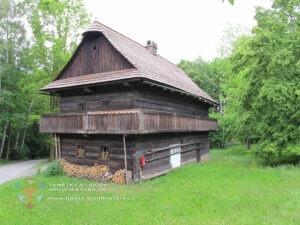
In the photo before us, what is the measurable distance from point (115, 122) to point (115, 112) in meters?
0.50

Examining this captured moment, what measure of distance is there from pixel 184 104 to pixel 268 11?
865cm

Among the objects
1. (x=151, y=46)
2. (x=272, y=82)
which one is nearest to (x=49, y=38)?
(x=151, y=46)

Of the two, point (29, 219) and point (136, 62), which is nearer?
point (29, 219)

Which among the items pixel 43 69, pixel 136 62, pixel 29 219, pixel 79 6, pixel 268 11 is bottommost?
pixel 29 219

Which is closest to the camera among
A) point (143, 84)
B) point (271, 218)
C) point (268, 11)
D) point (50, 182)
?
point (271, 218)

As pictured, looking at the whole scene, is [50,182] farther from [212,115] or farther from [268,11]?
[212,115]

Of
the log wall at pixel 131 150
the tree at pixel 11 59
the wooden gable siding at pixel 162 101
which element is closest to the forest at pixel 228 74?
the tree at pixel 11 59

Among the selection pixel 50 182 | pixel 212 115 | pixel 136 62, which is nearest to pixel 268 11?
pixel 136 62

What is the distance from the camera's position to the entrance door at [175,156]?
18612 mm

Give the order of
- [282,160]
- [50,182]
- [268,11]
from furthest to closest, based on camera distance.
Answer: [282,160] < [268,11] < [50,182]

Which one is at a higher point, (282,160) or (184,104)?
(184,104)

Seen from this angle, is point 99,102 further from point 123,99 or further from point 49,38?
point 49,38

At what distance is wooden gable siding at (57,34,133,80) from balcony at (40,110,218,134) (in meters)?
2.97

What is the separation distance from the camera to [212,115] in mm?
33125
